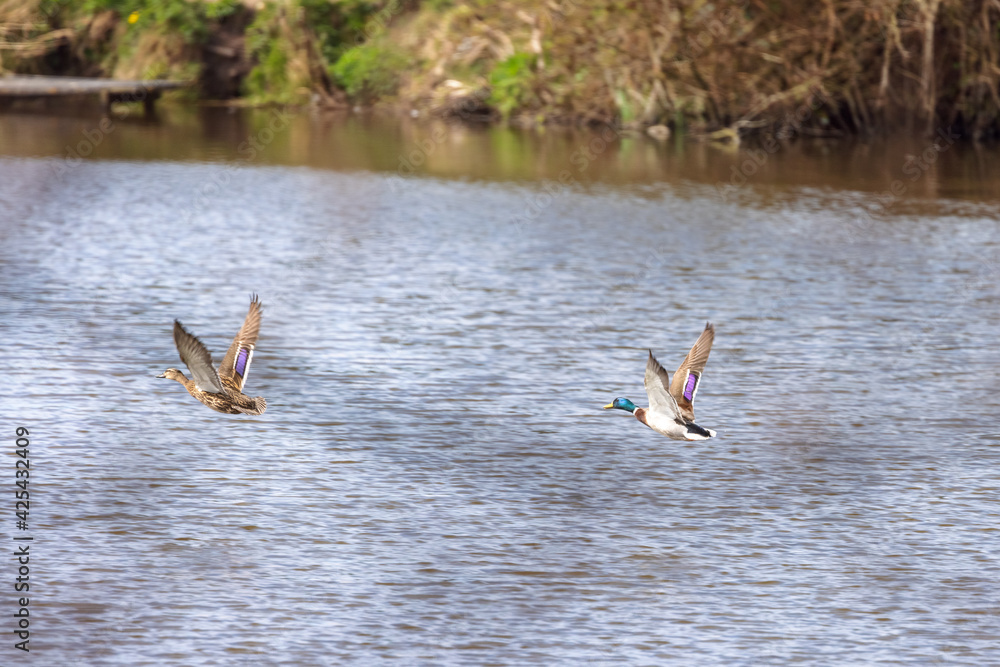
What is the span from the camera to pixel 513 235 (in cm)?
1496

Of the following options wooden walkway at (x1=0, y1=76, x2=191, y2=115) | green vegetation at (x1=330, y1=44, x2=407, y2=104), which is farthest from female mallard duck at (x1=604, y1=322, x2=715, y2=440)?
green vegetation at (x1=330, y1=44, x2=407, y2=104)

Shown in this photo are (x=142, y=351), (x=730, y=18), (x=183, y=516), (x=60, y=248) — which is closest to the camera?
(x=183, y=516)

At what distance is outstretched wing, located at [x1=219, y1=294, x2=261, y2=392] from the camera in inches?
252

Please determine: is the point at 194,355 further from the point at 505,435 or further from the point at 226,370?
the point at 505,435

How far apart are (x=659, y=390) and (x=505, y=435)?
2338 mm

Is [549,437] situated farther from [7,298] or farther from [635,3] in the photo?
[635,3]


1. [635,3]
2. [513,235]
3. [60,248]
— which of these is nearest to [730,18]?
[635,3]

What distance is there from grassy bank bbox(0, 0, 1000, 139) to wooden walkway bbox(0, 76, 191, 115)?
9.83 feet

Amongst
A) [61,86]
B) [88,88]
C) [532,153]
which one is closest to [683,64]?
[532,153]

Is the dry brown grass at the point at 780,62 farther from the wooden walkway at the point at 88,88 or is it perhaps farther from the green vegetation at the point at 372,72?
the wooden walkway at the point at 88,88

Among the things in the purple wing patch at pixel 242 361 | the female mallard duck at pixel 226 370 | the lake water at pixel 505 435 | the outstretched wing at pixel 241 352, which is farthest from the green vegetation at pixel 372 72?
the purple wing patch at pixel 242 361

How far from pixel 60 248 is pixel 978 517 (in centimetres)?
921

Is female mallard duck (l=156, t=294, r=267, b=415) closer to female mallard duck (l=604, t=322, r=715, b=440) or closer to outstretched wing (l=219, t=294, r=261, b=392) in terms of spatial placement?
outstretched wing (l=219, t=294, r=261, b=392)

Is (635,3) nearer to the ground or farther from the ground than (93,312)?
farther from the ground
